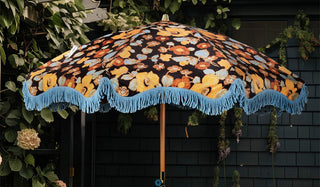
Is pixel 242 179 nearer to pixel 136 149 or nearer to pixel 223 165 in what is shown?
pixel 223 165

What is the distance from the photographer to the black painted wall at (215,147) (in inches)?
255

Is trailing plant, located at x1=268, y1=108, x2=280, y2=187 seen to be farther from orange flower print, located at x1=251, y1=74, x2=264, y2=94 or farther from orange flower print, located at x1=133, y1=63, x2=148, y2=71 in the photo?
orange flower print, located at x1=133, y1=63, x2=148, y2=71

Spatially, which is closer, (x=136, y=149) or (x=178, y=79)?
(x=178, y=79)

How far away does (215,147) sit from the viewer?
6.47 meters

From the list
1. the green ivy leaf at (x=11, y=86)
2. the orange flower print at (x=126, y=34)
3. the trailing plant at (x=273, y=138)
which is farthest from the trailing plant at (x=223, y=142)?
the orange flower print at (x=126, y=34)

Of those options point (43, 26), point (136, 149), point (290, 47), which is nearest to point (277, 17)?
point (290, 47)

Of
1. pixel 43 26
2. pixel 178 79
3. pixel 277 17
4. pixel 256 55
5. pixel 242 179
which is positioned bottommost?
pixel 242 179

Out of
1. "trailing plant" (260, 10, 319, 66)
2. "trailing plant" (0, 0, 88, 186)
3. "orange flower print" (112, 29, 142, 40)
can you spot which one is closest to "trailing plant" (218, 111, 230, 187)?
"trailing plant" (260, 10, 319, 66)

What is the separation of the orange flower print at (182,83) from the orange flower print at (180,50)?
198 millimetres

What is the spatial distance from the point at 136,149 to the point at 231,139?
1.18m

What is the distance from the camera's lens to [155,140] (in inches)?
258

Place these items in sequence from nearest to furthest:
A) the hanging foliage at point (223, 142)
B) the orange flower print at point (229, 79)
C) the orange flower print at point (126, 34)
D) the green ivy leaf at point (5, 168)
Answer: the orange flower print at point (229, 79)
the orange flower print at point (126, 34)
the green ivy leaf at point (5, 168)
the hanging foliage at point (223, 142)

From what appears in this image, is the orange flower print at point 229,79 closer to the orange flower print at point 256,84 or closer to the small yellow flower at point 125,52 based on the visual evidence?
the orange flower print at point 256,84

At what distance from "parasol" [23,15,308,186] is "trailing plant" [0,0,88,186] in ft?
2.68
